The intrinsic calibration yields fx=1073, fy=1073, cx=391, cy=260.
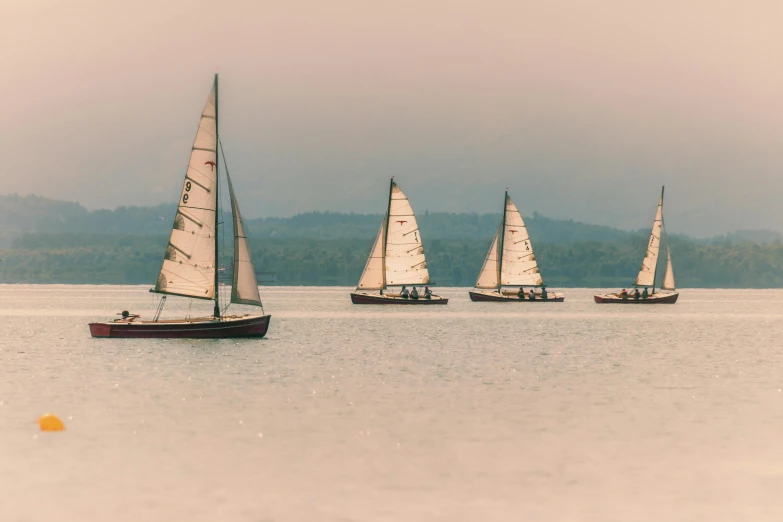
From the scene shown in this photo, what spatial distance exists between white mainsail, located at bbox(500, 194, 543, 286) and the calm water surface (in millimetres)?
75740

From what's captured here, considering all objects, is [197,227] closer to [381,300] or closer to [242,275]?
[242,275]

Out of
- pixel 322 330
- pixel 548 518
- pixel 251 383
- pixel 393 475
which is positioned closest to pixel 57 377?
pixel 251 383

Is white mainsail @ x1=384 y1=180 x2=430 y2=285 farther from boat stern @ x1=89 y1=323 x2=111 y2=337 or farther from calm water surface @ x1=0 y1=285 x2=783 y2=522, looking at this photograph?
boat stern @ x1=89 y1=323 x2=111 y2=337

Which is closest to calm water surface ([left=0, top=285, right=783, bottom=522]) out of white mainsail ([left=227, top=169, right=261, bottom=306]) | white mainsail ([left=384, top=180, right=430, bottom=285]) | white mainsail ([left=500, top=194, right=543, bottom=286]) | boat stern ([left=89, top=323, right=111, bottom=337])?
boat stern ([left=89, top=323, right=111, bottom=337])

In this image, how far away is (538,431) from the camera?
3180 centimetres

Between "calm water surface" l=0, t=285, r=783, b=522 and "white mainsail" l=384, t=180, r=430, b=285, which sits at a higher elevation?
"white mainsail" l=384, t=180, r=430, b=285

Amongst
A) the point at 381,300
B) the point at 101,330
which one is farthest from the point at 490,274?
the point at 101,330

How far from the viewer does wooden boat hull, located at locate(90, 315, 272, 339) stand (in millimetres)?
60656

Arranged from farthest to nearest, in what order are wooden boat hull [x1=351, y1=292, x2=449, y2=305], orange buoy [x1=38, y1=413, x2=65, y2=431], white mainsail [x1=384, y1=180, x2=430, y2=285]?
Result: 1. wooden boat hull [x1=351, y1=292, x2=449, y2=305]
2. white mainsail [x1=384, y1=180, x2=430, y2=285]
3. orange buoy [x1=38, y1=413, x2=65, y2=431]

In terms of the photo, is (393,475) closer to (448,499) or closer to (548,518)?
(448,499)

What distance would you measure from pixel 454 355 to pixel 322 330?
3146 centimetres

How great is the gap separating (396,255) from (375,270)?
12.9ft

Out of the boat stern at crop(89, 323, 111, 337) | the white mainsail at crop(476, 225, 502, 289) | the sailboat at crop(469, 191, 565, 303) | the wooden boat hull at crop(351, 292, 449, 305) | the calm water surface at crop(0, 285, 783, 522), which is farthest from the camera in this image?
the white mainsail at crop(476, 225, 502, 289)

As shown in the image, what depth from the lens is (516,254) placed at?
5546 inches
